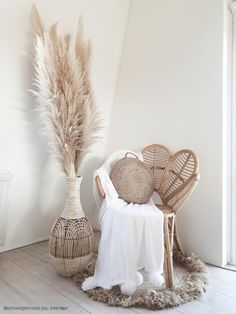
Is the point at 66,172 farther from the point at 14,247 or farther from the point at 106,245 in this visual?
the point at 14,247

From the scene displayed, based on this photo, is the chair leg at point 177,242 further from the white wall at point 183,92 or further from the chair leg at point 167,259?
the chair leg at point 167,259

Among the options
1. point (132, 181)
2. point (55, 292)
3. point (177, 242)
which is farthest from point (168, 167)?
point (55, 292)

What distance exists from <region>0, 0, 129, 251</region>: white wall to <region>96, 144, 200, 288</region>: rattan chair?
69 centimetres

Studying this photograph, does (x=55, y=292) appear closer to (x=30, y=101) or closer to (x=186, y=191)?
(x=186, y=191)

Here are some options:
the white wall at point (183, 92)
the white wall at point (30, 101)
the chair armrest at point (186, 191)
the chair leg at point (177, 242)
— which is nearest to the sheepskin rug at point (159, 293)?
the chair leg at point (177, 242)

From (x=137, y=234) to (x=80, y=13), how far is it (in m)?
1.85

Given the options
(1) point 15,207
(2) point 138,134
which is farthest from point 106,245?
(2) point 138,134

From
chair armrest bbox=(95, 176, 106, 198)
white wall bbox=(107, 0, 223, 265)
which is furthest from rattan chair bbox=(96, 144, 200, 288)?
white wall bbox=(107, 0, 223, 265)

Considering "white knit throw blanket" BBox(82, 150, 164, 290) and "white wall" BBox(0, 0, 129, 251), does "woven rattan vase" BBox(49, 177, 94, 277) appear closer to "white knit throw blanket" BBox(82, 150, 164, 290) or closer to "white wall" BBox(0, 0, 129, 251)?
"white knit throw blanket" BBox(82, 150, 164, 290)

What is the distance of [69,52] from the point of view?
1888 mm

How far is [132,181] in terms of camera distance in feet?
6.37

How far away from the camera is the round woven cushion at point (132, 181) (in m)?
1.92

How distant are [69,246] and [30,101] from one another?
1.16 metres

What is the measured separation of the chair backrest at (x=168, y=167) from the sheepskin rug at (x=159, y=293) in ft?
1.66
